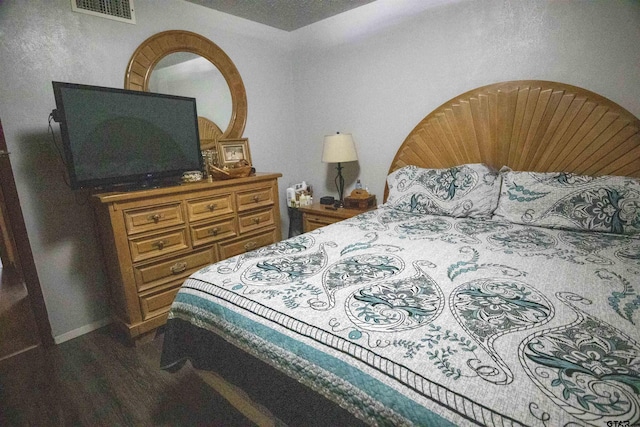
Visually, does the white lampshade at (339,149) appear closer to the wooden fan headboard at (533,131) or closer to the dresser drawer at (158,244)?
the wooden fan headboard at (533,131)

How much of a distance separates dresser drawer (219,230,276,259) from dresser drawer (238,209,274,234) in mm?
75

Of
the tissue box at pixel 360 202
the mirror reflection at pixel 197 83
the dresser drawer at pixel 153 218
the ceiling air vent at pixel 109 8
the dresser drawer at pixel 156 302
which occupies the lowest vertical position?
A: the dresser drawer at pixel 156 302

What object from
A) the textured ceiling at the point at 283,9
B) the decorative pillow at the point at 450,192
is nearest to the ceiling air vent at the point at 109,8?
the textured ceiling at the point at 283,9

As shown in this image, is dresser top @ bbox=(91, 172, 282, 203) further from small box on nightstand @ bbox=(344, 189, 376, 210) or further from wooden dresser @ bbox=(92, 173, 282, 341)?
small box on nightstand @ bbox=(344, 189, 376, 210)

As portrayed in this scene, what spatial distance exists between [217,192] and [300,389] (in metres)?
1.68

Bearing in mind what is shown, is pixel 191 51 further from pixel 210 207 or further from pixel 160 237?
pixel 160 237

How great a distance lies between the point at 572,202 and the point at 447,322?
1334 mm

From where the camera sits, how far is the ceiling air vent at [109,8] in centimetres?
198

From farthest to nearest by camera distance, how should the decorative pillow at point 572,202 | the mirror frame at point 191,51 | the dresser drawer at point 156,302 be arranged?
the mirror frame at point 191,51 → the dresser drawer at point 156,302 → the decorative pillow at point 572,202

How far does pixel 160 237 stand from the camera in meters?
1.99

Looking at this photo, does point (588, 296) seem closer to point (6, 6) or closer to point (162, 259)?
point (162, 259)

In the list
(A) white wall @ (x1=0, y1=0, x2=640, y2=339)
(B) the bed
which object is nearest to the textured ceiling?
(A) white wall @ (x1=0, y1=0, x2=640, y2=339)

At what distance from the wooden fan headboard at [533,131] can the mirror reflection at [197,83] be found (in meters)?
1.73

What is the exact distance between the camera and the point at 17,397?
160 cm
